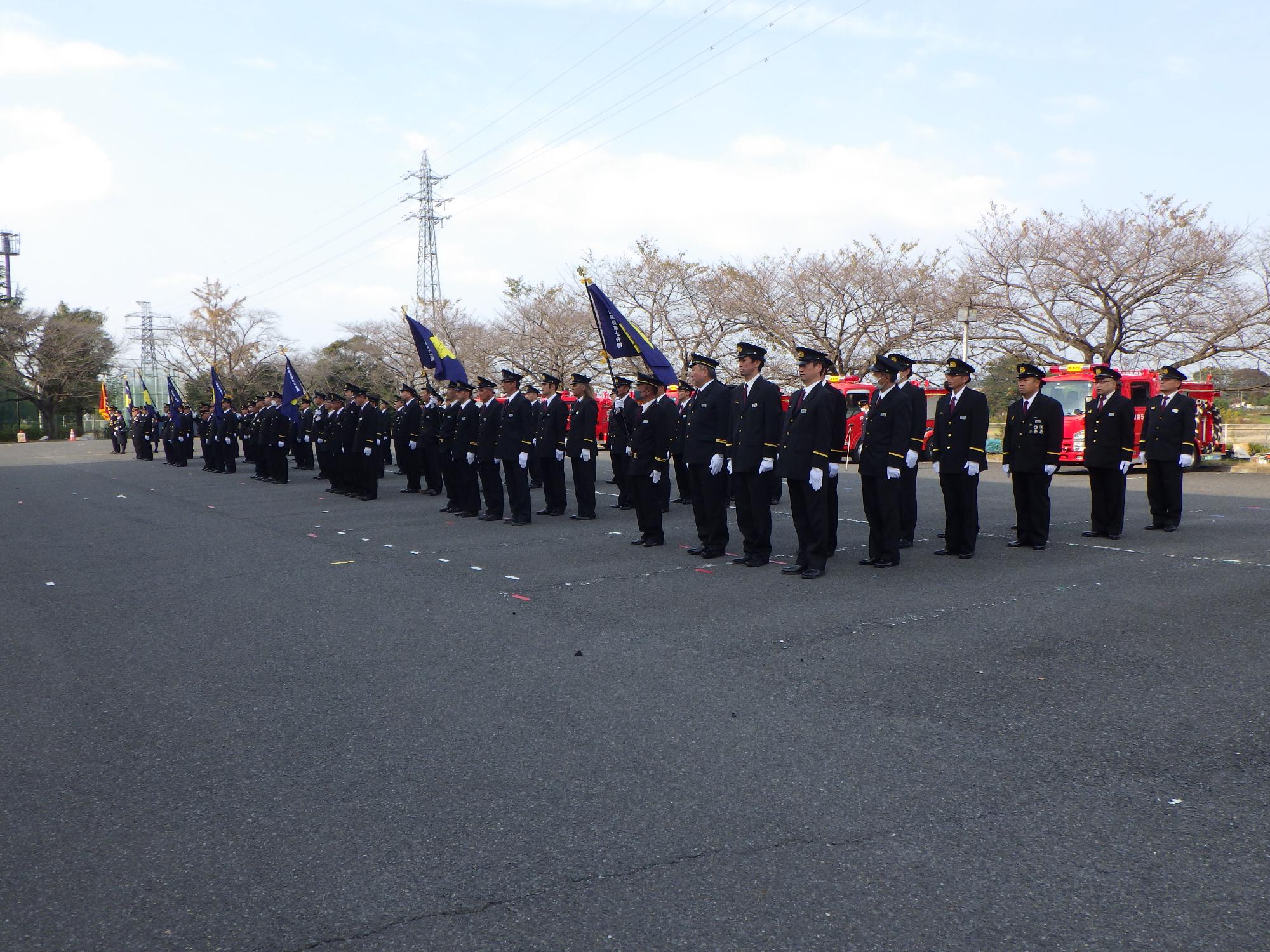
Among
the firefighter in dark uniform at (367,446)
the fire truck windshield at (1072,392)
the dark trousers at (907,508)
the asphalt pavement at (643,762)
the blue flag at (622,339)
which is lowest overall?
the asphalt pavement at (643,762)

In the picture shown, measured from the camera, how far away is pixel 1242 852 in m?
3.06

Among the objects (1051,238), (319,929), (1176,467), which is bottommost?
(319,929)

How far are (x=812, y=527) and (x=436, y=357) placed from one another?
10.7m

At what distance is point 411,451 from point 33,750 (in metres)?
12.5

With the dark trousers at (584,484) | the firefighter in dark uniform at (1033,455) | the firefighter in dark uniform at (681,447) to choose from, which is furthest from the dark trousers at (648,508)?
the firefighter in dark uniform at (1033,455)

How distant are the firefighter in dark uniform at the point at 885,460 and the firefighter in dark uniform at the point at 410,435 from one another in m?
8.73

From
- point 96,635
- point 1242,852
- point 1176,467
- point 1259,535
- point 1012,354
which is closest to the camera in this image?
point 1242,852

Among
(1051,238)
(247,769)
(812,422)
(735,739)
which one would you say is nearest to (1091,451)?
(812,422)

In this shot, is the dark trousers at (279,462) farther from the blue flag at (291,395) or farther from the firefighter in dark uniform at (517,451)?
the firefighter in dark uniform at (517,451)

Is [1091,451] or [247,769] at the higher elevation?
[1091,451]

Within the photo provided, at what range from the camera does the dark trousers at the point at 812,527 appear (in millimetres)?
8016

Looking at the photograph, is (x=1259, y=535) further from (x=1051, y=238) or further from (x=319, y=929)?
(x=1051, y=238)

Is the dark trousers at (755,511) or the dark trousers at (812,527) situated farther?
the dark trousers at (755,511)

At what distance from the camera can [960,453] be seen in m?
9.17
